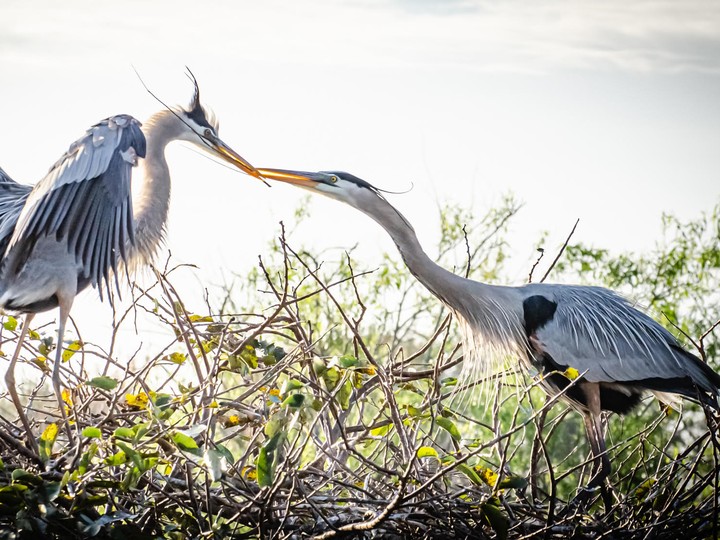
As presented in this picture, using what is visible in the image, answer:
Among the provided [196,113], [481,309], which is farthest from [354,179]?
[196,113]

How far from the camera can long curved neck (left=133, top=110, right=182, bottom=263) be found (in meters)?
3.91

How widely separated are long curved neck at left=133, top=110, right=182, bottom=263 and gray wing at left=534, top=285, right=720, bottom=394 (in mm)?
1664

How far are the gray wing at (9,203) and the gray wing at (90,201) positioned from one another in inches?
3.8

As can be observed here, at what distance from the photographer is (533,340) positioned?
3.72 metres

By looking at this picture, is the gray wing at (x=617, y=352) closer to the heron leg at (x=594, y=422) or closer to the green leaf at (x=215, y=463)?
the heron leg at (x=594, y=422)

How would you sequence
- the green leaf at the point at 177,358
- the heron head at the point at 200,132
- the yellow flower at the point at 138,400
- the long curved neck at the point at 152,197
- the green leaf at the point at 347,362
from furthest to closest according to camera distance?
the heron head at the point at 200,132 < the long curved neck at the point at 152,197 < the green leaf at the point at 177,358 < the yellow flower at the point at 138,400 < the green leaf at the point at 347,362

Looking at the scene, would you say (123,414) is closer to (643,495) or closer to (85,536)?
(85,536)

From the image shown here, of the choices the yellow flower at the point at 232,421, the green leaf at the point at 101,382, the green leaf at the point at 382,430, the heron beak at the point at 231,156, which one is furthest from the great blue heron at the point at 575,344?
the green leaf at the point at 101,382

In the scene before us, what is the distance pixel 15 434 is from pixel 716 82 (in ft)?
39.8

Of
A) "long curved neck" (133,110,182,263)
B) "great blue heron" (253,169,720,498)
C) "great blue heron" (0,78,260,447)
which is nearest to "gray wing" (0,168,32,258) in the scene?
"great blue heron" (0,78,260,447)

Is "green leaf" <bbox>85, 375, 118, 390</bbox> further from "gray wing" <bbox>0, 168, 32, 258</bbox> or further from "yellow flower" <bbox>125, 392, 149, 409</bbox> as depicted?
"gray wing" <bbox>0, 168, 32, 258</bbox>

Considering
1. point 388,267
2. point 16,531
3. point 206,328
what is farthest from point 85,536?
point 388,267

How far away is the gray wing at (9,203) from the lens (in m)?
3.41

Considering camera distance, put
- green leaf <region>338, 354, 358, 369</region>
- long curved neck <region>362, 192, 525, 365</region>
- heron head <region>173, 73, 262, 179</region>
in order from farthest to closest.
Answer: heron head <region>173, 73, 262, 179</region>
long curved neck <region>362, 192, 525, 365</region>
green leaf <region>338, 354, 358, 369</region>
